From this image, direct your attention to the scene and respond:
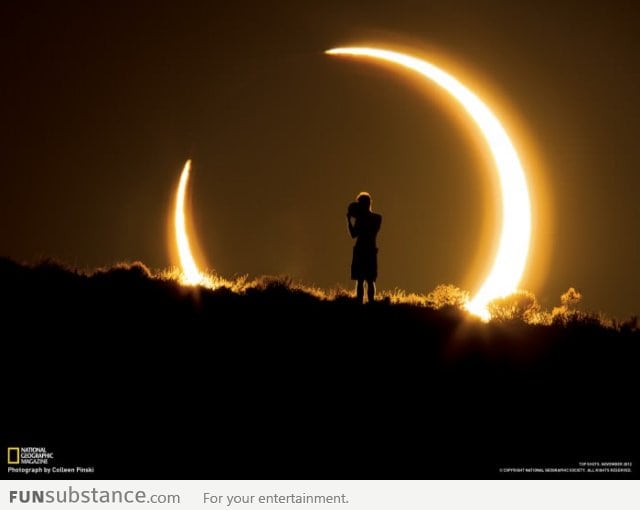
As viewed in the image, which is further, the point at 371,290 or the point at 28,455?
the point at 371,290

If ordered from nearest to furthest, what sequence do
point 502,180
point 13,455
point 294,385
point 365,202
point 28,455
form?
1. point 28,455
2. point 13,455
3. point 294,385
4. point 365,202
5. point 502,180

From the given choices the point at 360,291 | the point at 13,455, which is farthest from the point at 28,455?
the point at 360,291

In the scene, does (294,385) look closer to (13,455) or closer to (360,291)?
(360,291)

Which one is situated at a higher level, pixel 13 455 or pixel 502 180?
pixel 502 180

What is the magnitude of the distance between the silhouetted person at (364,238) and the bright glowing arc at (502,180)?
14.1 ft

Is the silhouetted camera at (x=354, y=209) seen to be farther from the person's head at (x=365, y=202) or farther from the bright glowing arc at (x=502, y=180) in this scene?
the bright glowing arc at (x=502, y=180)

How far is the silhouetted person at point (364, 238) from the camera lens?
50.9 feet

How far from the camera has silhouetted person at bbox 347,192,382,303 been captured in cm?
1551

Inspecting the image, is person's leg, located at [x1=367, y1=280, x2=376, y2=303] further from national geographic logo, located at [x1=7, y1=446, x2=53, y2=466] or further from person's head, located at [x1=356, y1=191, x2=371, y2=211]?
national geographic logo, located at [x1=7, y1=446, x2=53, y2=466]

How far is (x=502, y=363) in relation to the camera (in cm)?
1401

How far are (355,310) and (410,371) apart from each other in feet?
6.89

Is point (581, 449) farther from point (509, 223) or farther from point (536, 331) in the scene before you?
point (509, 223)

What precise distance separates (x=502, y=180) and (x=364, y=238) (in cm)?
751

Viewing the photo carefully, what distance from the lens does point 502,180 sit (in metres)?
22.0
